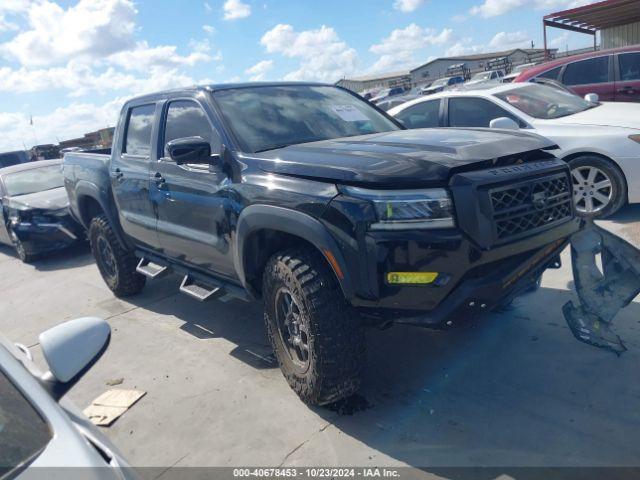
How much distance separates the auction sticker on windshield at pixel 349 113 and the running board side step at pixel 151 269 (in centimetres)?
204

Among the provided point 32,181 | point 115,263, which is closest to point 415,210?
point 115,263

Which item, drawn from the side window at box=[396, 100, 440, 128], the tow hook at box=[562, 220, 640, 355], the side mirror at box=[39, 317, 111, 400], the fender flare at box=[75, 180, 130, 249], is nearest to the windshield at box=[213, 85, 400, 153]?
the tow hook at box=[562, 220, 640, 355]

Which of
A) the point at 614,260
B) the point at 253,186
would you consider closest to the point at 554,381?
the point at 614,260

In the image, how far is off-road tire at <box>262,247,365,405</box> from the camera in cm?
288

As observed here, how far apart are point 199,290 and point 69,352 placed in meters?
2.37

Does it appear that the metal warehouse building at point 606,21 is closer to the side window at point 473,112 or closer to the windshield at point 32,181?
the side window at point 473,112

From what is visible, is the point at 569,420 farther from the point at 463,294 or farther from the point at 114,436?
the point at 114,436

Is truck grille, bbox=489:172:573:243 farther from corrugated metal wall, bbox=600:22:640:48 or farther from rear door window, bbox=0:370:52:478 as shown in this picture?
corrugated metal wall, bbox=600:22:640:48

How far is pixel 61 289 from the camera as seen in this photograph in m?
6.71

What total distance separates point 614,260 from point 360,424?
6.34 feet

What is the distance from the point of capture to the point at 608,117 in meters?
6.21

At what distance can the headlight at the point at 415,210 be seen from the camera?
102 inches

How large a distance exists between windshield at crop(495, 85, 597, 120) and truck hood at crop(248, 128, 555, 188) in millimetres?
3383

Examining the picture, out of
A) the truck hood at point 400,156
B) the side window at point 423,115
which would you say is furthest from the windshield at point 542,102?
the truck hood at point 400,156
